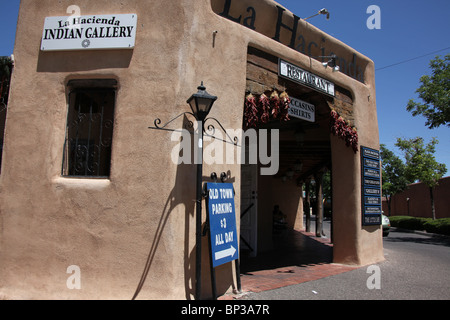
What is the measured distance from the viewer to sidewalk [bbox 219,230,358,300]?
18.1 ft

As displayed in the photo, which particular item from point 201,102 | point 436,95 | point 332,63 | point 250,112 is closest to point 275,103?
point 250,112

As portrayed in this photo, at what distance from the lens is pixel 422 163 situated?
2111cm

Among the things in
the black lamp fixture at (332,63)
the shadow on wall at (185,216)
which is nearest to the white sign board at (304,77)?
the black lamp fixture at (332,63)

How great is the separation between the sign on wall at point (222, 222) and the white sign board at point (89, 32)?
2.49 meters

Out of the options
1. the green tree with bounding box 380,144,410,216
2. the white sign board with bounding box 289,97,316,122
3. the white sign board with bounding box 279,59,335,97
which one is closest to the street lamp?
the white sign board with bounding box 279,59,335,97

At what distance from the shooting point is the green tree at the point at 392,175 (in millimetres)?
26516

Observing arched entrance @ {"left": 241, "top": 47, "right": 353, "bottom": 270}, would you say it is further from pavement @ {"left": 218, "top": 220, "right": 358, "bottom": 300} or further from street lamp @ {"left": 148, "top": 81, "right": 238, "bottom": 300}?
street lamp @ {"left": 148, "top": 81, "right": 238, "bottom": 300}

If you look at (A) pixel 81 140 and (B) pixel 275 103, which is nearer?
(A) pixel 81 140

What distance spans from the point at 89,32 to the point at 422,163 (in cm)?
2213

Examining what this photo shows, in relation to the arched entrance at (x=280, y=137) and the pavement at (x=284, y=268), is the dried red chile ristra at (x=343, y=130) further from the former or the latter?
the pavement at (x=284, y=268)
